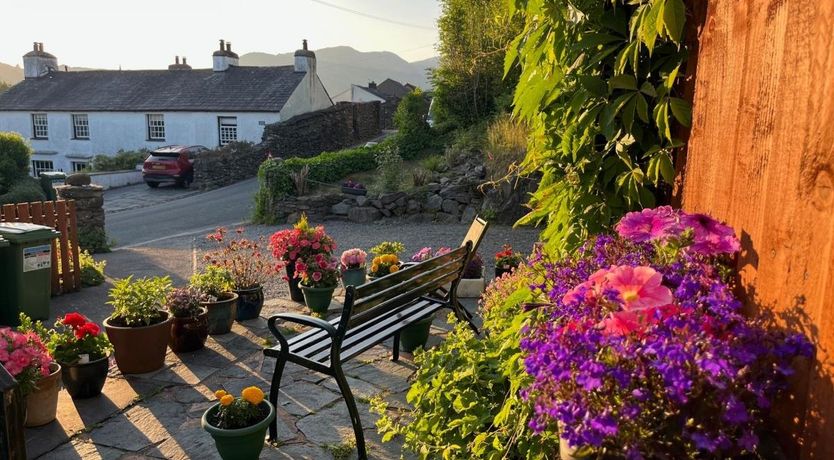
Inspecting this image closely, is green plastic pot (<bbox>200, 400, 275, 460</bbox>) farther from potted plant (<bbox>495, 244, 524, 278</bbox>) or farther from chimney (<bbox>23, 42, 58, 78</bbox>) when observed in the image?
chimney (<bbox>23, 42, 58, 78</bbox>)

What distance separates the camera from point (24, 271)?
6.21 metres

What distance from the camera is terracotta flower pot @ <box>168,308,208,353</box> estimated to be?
465 cm

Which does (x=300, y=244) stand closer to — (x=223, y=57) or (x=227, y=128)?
(x=227, y=128)

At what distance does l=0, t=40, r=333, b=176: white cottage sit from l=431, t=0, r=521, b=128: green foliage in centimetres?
1064

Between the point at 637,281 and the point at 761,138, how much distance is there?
2.00 ft

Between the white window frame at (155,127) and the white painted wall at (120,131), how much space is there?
0.18 m

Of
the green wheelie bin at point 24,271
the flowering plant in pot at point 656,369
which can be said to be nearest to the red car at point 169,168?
the green wheelie bin at point 24,271

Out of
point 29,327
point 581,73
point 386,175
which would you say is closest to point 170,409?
point 29,327

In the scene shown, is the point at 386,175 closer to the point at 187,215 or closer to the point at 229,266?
the point at 187,215

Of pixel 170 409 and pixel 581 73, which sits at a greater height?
pixel 581 73

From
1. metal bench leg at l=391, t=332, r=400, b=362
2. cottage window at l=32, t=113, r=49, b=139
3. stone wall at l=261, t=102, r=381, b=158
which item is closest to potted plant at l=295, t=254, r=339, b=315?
metal bench leg at l=391, t=332, r=400, b=362

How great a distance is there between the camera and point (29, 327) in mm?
3898

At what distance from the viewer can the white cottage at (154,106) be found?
87.2 feet

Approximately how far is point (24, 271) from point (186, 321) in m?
2.80
